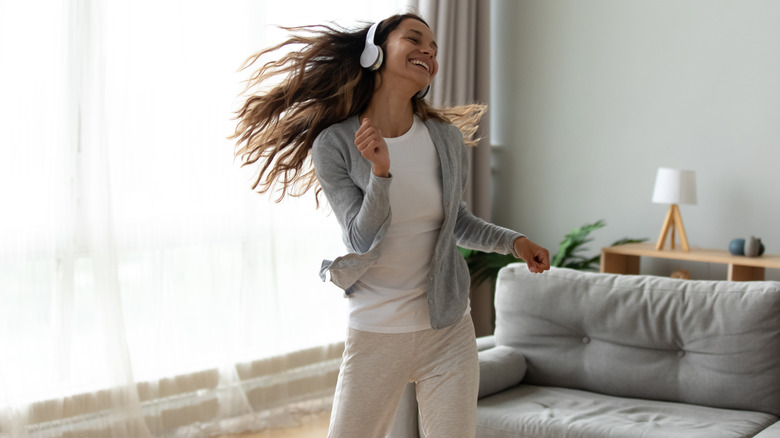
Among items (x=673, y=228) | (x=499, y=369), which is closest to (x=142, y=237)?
(x=499, y=369)

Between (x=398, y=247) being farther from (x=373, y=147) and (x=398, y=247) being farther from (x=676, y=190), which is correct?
(x=676, y=190)

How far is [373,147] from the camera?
1.51 meters

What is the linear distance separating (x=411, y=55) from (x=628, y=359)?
1.35 meters

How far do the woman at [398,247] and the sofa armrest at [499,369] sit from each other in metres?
0.80

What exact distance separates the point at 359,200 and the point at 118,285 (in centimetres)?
170

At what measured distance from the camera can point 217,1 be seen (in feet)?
11.0

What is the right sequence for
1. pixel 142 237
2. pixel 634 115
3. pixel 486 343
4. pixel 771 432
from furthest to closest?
pixel 634 115 < pixel 142 237 < pixel 486 343 < pixel 771 432

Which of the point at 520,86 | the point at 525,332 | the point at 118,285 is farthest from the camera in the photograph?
the point at 520,86

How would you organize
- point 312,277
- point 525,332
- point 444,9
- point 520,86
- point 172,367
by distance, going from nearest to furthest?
point 525,332, point 172,367, point 312,277, point 444,9, point 520,86

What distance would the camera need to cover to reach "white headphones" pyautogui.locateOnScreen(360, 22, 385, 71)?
1795 mm

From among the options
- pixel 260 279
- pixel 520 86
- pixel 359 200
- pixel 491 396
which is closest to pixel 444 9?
pixel 520 86

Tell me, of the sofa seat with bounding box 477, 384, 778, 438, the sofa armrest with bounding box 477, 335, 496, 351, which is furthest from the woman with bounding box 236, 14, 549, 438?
the sofa armrest with bounding box 477, 335, 496, 351

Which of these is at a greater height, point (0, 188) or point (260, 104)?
point (260, 104)

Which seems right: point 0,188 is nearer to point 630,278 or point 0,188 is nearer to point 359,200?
point 359,200
